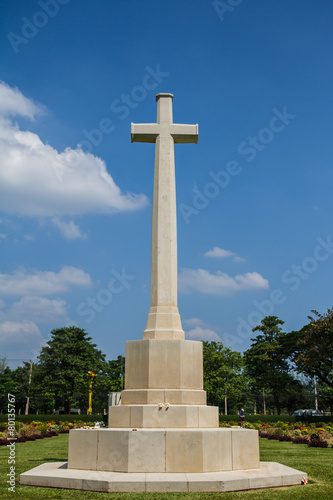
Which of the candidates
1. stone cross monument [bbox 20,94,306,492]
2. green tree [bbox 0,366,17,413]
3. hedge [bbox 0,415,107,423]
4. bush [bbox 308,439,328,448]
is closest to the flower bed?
bush [bbox 308,439,328,448]

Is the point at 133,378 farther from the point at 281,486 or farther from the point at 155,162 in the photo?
the point at 155,162

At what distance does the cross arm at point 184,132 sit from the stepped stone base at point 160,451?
8.14m

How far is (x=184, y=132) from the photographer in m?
12.6

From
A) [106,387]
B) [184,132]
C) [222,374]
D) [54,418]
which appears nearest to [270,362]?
[222,374]

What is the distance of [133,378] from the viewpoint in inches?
414

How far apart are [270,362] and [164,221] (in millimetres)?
49053

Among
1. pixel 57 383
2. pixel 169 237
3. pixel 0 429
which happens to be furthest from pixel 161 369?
pixel 57 383

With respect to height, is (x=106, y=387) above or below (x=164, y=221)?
below

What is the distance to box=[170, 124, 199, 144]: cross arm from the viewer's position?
12602mm

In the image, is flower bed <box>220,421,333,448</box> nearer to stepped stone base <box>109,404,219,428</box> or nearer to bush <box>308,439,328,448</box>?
bush <box>308,439,328,448</box>

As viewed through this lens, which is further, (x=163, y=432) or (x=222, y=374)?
(x=222, y=374)

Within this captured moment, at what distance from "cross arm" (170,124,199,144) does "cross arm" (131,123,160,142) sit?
0.49 m

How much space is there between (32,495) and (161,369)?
13.2 ft

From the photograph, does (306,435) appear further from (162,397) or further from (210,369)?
(210,369)
